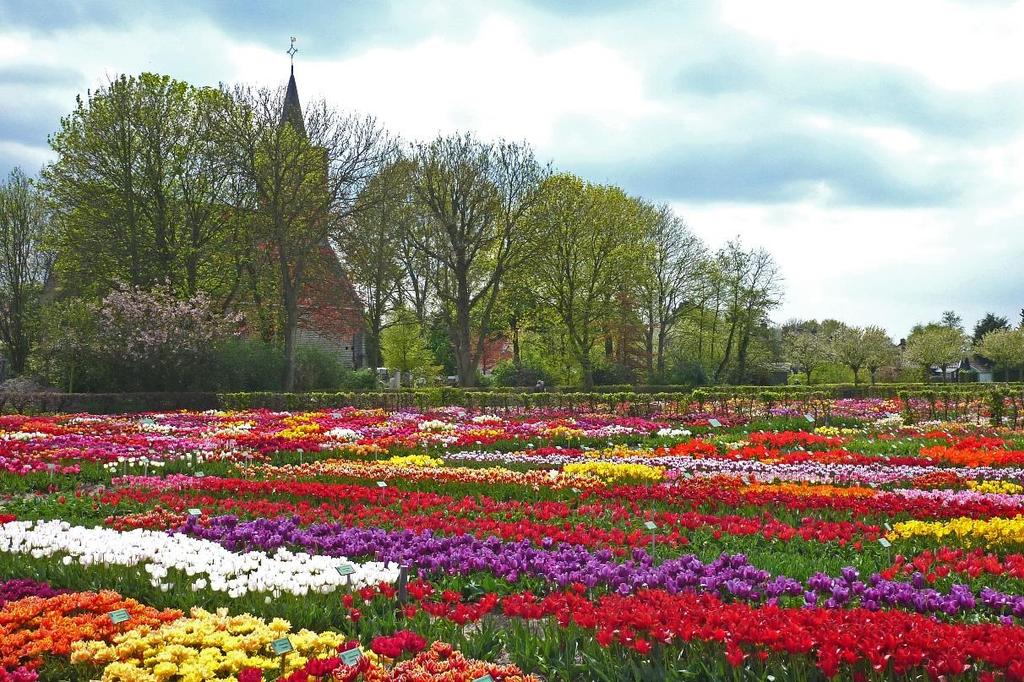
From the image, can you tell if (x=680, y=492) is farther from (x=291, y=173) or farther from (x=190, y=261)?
(x=190, y=261)

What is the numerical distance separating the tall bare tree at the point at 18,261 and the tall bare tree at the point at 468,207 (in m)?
20.3

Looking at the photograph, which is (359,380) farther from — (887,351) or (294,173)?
(887,351)

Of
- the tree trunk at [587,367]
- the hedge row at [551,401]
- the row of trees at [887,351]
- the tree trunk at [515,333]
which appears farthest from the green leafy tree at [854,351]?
the tree trunk at [515,333]

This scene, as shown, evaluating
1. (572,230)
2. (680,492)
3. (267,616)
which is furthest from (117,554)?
(572,230)

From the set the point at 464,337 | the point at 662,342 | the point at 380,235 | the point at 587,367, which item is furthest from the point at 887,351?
the point at 380,235

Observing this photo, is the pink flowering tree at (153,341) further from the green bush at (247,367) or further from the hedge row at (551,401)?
the hedge row at (551,401)

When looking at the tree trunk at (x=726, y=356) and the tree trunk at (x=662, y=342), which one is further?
the tree trunk at (x=726, y=356)

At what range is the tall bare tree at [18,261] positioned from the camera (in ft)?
138

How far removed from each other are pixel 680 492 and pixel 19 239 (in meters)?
43.4

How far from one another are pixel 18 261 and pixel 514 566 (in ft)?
148

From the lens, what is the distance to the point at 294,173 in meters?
32.3

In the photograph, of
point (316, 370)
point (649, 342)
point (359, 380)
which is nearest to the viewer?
point (316, 370)

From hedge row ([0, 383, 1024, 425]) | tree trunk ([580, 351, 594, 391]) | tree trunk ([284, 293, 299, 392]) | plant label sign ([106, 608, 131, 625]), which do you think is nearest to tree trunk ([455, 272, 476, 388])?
tree trunk ([580, 351, 594, 391])

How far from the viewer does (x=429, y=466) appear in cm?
1291
